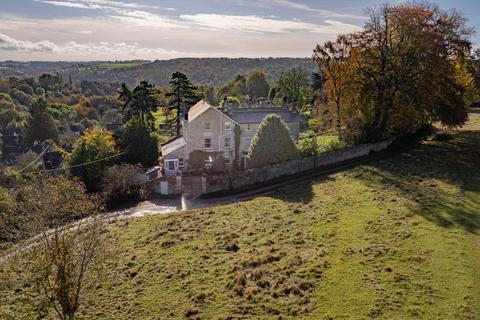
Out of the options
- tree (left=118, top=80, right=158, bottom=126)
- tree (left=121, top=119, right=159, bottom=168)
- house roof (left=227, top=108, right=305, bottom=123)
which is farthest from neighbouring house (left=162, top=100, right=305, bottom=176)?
tree (left=118, top=80, right=158, bottom=126)

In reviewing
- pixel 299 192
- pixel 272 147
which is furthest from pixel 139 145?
pixel 299 192

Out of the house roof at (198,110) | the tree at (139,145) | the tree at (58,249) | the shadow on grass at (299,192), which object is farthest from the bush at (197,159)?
the tree at (58,249)

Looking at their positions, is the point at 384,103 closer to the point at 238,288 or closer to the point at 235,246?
the point at 235,246

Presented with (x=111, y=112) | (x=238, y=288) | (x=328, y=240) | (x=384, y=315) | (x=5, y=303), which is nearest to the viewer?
(x=384, y=315)

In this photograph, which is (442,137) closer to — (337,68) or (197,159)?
(337,68)

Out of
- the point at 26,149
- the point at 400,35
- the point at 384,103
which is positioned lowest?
the point at 26,149

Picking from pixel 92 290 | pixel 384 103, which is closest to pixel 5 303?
pixel 92 290

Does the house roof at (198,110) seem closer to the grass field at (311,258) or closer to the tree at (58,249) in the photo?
the grass field at (311,258)
